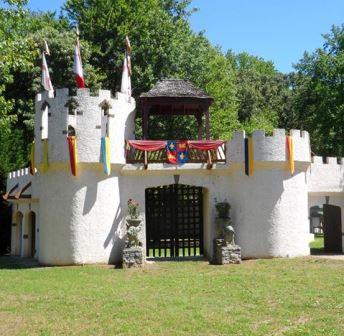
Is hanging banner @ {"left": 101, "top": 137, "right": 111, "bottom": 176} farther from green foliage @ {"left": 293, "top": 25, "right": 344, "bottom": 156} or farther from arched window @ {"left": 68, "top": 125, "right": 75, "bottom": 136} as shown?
green foliage @ {"left": 293, "top": 25, "right": 344, "bottom": 156}

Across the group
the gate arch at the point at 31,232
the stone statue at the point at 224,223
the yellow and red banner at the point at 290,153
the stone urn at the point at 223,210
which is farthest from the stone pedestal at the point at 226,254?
the gate arch at the point at 31,232

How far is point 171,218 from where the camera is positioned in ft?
74.5

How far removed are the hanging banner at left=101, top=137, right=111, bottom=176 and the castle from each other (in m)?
0.23

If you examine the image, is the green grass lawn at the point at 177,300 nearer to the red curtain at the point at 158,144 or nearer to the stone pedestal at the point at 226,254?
the stone pedestal at the point at 226,254

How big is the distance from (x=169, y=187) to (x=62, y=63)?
48.3ft

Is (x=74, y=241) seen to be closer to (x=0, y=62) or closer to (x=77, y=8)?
(x=0, y=62)

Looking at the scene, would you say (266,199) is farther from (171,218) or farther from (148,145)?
(148,145)

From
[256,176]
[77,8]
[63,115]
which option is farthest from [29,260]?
[77,8]

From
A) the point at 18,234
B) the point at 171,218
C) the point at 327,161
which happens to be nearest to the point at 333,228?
the point at 327,161

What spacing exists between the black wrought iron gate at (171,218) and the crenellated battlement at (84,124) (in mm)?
2720

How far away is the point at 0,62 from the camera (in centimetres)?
1603

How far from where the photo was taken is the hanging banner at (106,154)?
2039cm

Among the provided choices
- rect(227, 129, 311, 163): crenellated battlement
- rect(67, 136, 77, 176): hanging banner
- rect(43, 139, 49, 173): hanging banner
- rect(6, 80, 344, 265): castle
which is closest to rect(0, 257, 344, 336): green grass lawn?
rect(6, 80, 344, 265): castle

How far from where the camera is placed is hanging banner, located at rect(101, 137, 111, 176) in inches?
803
